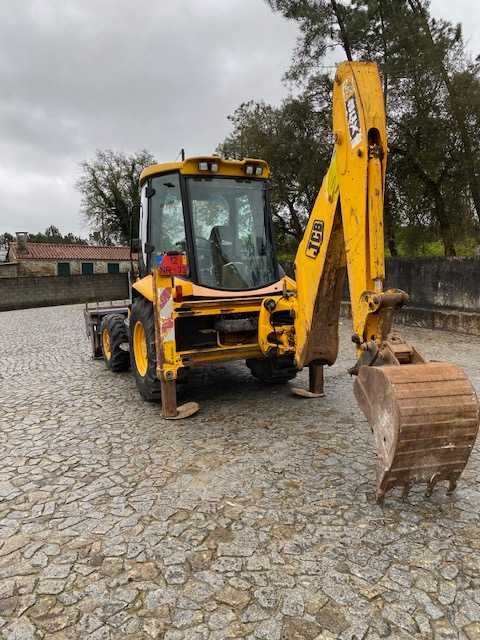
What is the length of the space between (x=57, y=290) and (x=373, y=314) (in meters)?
22.0

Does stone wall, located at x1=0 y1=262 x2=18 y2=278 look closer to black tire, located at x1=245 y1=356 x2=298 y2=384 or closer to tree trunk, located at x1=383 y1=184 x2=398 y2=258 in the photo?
tree trunk, located at x1=383 y1=184 x2=398 y2=258

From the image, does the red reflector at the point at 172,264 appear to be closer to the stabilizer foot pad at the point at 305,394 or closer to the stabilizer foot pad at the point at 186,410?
the stabilizer foot pad at the point at 186,410

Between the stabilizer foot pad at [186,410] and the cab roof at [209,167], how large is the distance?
7.62ft

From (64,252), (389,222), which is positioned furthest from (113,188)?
(389,222)

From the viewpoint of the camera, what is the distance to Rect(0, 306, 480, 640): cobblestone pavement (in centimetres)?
193

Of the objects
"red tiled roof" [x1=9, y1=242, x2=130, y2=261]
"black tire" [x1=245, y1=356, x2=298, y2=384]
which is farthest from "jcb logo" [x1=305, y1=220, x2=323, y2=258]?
"red tiled roof" [x1=9, y1=242, x2=130, y2=261]

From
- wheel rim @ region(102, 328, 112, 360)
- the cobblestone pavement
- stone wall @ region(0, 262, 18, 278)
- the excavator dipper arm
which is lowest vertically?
the cobblestone pavement

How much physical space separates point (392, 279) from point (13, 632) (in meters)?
9.94

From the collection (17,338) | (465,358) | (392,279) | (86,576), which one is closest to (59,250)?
(17,338)

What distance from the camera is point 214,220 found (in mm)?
4797

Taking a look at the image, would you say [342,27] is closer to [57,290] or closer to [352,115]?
[352,115]

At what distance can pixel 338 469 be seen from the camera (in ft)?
10.6

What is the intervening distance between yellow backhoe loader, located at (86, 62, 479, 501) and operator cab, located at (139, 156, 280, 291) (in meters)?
0.01

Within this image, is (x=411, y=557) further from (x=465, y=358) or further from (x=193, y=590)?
(x=465, y=358)
